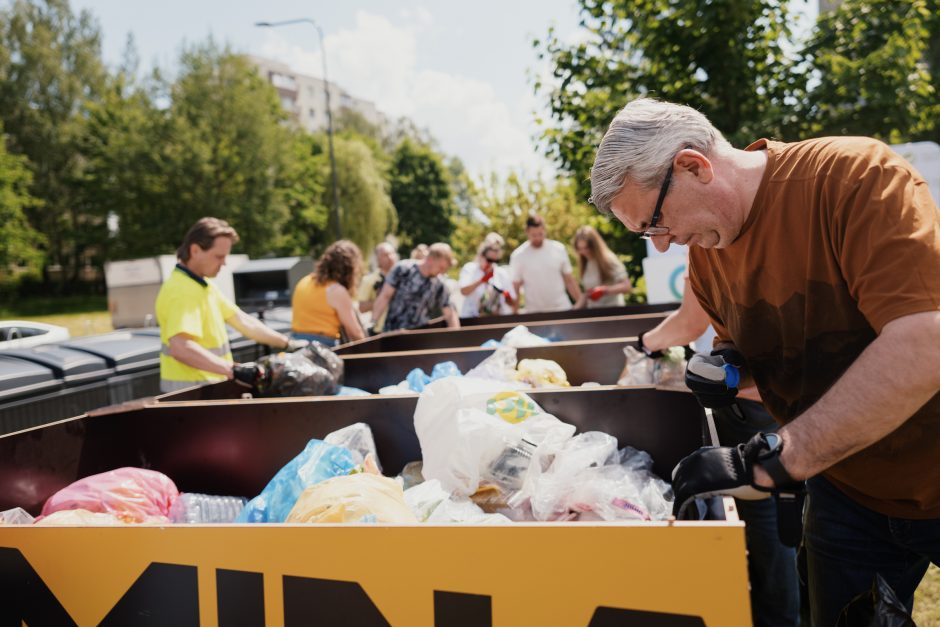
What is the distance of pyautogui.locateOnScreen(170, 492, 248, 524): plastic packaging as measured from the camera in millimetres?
Result: 2451

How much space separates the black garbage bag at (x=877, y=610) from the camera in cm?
155

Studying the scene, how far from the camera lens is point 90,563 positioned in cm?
172

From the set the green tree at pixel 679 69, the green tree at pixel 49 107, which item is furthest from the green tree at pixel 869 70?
the green tree at pixel 49 107

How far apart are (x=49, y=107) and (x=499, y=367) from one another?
121 feet

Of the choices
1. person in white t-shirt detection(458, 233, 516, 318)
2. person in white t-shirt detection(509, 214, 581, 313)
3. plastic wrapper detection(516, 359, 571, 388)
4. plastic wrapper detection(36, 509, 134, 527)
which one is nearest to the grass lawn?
person in white t-shirt detection(458, 233, 516, 318)

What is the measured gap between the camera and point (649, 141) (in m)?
1.52

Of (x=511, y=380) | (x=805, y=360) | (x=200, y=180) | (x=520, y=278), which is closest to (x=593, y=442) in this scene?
(x=805, y=360)

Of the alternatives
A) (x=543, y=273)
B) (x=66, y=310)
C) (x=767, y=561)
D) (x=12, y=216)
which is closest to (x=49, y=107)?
(x=12, y=216)

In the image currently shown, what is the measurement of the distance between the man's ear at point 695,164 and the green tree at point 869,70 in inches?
253

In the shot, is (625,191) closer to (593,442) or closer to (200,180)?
(593,442)

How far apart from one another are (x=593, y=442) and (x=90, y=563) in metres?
1.55

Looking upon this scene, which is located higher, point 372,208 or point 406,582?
point 372,208

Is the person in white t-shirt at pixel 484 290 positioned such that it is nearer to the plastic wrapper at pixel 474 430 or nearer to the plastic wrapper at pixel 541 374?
the plastic wrapper at pixel 541 374

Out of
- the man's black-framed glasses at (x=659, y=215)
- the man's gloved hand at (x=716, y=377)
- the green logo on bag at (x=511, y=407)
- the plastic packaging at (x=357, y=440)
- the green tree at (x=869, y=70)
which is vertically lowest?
the plastic packaging at (x=357, y=440)
